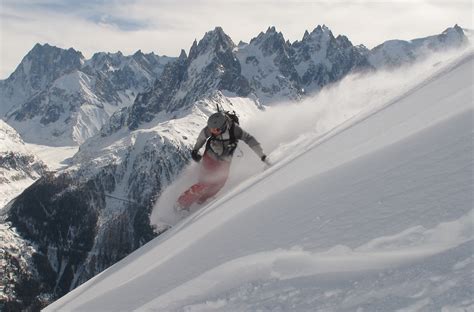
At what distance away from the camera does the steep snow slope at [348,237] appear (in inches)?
174

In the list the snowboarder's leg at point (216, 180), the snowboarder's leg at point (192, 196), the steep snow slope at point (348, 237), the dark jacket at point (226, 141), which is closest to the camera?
the steep snow slope at point (348, 237)

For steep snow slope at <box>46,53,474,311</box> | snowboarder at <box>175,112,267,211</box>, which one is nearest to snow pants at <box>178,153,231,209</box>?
snowboarder at <box>175,112,267,211</box>

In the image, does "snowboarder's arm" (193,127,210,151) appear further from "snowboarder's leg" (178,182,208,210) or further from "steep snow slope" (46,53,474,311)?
"steep snow slope" (46,53,474,311)

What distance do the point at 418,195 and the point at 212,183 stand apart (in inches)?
425

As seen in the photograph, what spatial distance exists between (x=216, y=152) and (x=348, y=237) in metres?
10.2

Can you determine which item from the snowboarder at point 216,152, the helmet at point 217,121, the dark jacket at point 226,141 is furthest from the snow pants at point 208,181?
the helmet at point 217,121

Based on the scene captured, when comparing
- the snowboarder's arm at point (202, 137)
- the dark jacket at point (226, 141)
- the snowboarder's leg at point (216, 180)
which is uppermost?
the snowboarder's arm at point (202, 137)

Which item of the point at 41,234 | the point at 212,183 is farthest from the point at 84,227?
the point at 212,183

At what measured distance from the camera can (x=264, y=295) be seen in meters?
5.26

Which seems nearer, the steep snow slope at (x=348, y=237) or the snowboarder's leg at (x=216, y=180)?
the steep snow slope at (x=348, y=237)

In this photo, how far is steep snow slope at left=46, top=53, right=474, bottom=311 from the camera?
4.42 metres

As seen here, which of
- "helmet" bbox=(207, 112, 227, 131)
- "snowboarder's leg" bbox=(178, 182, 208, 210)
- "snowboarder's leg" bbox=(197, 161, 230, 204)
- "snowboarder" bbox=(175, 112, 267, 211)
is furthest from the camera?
"snowboarder's leg" bbox=(178, 182, 208, 210)

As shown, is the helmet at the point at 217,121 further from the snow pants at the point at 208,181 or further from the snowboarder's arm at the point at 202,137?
the snow pants at the point at 208,181

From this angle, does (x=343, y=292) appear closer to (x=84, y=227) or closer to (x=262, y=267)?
(x=262, y=267)
